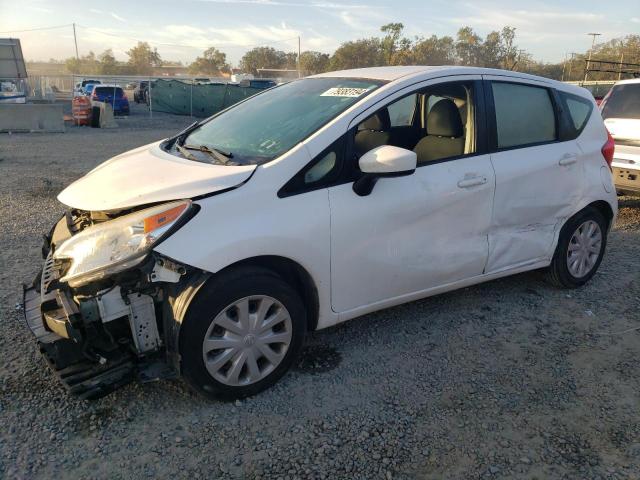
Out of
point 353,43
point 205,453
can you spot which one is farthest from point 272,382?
point 353,43

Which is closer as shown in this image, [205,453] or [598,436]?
[205,453]

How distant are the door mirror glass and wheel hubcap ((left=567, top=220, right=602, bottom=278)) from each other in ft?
7.04

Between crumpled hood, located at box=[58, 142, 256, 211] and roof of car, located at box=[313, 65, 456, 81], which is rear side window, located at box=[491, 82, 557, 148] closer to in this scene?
roof of car, located at box=[313, 65, 456, 81]

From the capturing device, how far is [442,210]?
3.48 meters

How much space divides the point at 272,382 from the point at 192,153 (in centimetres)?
155

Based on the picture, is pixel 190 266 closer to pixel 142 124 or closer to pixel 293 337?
pixel 293 337

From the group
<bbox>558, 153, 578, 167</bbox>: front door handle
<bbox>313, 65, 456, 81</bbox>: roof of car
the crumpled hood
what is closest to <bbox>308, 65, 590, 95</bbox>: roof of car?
<bbox>313, 65, 456, 81</bbox>: roof of car

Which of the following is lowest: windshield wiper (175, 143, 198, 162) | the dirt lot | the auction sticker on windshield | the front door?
the dirt lot

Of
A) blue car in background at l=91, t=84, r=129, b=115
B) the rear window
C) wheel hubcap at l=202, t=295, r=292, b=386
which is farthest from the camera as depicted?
blue car in background at l=91, t=84, r=129, b=115

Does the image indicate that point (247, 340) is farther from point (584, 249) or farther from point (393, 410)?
point (584, 249)

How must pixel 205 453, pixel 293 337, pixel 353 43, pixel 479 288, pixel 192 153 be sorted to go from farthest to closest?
pixel 353 43, pixel 479 288, pixel 192 153, pixel 293 337, pixel 205 453

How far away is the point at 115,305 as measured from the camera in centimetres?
264

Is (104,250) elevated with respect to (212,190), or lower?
lower

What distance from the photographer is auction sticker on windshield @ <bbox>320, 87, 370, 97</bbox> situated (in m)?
3.42
